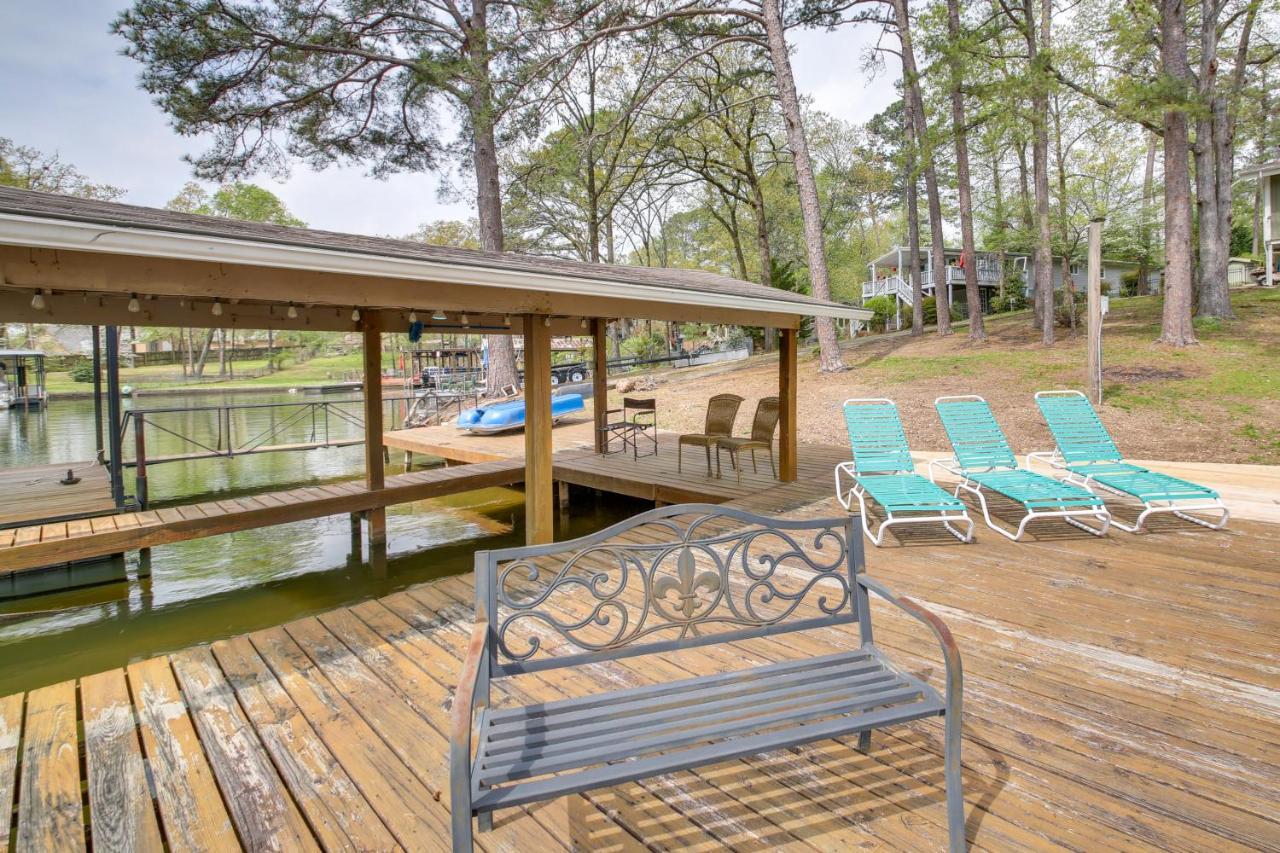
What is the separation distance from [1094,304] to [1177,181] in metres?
5.88

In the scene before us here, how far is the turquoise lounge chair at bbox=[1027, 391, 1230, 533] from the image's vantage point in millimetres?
4715

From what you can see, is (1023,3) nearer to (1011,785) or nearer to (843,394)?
(843,394)

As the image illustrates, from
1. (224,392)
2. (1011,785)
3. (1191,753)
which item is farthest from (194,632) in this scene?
(224,392)

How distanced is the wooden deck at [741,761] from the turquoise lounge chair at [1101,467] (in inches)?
52.0

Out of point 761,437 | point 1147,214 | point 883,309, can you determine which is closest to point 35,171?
point 761,437

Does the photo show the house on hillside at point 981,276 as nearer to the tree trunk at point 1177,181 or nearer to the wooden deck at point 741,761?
the tree trunk at point 1177,181

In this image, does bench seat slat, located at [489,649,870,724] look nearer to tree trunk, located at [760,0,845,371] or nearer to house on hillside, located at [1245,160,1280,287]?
tree trunk, located at [760,0,845,371]

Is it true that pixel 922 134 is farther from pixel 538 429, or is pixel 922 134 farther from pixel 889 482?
pixel 538 429

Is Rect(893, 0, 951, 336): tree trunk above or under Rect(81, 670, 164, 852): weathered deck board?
above

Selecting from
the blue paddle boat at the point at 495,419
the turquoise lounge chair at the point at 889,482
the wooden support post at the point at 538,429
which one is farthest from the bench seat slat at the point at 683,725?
the blue paddle boat at the point at 495,419

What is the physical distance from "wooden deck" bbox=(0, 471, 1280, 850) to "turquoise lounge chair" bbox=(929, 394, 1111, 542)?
103cm

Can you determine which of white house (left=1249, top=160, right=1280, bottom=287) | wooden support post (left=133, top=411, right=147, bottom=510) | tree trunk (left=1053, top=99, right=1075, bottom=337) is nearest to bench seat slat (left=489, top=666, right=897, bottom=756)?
wooden support post (left=133, top=411, right=147, bottom=510)

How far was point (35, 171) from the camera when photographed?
22672mm

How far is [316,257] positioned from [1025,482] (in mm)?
5226
